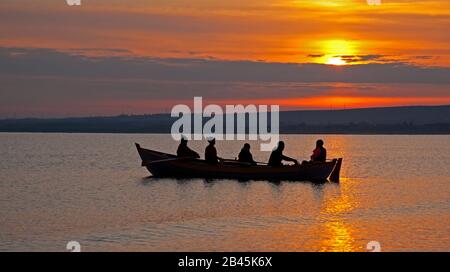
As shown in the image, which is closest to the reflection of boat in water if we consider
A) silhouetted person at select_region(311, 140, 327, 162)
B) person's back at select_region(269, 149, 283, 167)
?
person's back at select_region(269, 149, 283, 167)

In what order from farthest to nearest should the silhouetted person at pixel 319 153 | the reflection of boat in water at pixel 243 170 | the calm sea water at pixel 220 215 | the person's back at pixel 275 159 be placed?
the reflection of boat in water at pixel 243 170, the silhouetted person at pixel 319 153, the person's back at pixel 275 159, the calm sea water at pixel 220 215

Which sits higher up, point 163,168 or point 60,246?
point 163,168

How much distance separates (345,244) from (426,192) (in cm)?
1768

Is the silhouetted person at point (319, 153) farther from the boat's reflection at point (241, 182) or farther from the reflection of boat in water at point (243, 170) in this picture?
the boat's reflection at point (241, 182)

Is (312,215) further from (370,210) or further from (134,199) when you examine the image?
(134,199)

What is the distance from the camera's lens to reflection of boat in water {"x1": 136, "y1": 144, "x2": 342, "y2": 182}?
3462 centimetres

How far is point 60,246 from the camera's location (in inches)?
797

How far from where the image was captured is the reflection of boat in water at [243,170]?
34.6 metres

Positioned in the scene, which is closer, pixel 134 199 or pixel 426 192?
pixel 134 199

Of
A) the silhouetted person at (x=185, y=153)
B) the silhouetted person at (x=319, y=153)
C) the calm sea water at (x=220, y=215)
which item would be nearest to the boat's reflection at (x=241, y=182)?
the calm sea water at (x=220, y=215)

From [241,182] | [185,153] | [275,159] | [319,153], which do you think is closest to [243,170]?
[275,159]

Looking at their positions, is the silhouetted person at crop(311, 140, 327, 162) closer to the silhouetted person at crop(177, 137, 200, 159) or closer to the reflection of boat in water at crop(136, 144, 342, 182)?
the reflection of boat in water at crop(136, 144, 342, 182)
